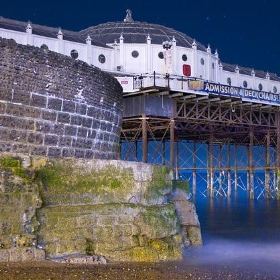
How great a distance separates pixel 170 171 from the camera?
13.4 m

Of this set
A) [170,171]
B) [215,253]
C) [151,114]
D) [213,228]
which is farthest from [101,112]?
[151,114]

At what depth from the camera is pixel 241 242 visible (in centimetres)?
1588

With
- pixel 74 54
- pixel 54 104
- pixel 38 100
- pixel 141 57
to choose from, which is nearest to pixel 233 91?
pixel 141 57

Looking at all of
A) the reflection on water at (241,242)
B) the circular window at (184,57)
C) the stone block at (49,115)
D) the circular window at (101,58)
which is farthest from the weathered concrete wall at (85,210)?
the circular window at (184,57)

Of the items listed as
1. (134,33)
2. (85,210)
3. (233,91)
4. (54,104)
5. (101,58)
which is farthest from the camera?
(134,33)

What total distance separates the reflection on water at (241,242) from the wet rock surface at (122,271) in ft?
2.36

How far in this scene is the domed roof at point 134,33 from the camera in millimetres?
44319

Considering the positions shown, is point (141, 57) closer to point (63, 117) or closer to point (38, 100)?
point (63, 117)

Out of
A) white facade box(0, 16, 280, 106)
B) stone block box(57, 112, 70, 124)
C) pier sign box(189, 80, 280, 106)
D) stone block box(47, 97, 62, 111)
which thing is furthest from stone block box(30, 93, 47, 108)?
white facade box(0, 16, 280, 106)

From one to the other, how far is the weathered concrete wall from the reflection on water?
1.13 m

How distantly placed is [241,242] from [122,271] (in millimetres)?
6886

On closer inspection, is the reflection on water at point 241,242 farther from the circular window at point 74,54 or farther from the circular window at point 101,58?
the circular window at point 101,58

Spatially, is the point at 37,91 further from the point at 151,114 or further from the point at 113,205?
the point at 151,114

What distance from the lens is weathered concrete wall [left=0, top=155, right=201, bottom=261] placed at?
9766 millimetres
